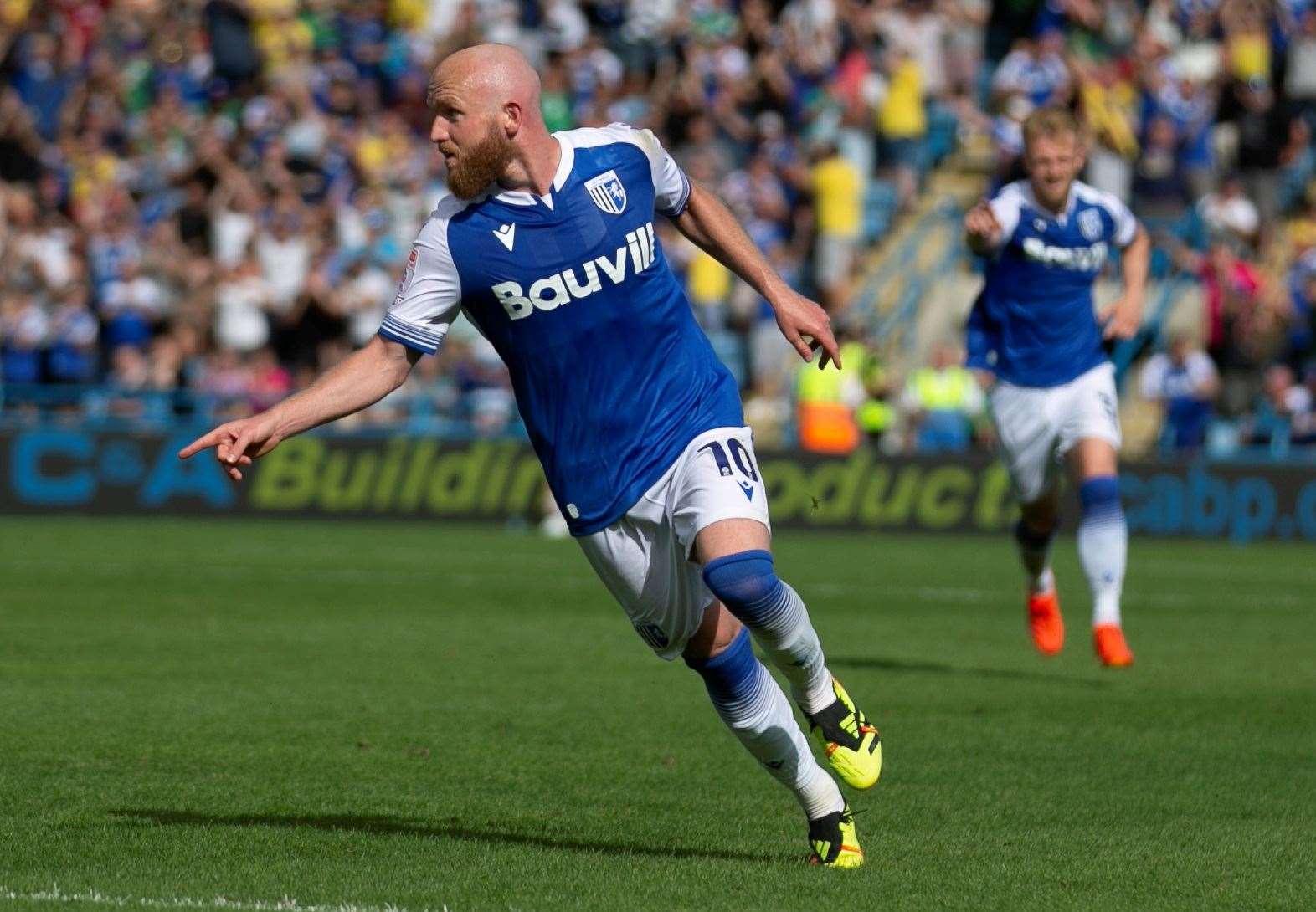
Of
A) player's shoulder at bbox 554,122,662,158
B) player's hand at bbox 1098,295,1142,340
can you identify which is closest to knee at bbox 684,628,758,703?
player's shoulder at bbox 554,122,662,158

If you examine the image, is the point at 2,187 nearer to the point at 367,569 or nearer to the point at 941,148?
the point at 367,569

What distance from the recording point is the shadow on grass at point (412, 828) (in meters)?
6.55

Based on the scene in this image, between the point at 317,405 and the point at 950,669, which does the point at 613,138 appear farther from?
the point at 950,669

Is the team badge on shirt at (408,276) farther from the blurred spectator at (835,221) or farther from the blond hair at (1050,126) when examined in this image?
the blurred spectator at (835,221)

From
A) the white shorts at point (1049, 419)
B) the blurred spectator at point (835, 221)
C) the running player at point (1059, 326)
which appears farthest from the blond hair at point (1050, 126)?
the blurred spectator at point (835, 221)

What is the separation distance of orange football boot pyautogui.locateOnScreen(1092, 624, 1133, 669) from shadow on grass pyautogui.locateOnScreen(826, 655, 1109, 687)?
0.27 metres

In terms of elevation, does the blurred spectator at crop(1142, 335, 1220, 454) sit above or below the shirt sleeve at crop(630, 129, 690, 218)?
below

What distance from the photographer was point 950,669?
38.6 ft

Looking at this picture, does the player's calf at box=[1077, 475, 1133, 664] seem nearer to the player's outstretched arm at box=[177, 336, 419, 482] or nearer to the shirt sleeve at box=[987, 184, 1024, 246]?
the shirt sleeve at box=[987, 184, 1024, 246]

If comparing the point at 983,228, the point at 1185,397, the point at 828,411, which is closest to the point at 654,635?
the point at 983,228

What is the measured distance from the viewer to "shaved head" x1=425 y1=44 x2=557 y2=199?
6191mm

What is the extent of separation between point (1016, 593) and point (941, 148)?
1219 cm

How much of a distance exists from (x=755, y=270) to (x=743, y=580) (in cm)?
100

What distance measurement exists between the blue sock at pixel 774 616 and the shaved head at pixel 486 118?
1.28 metres
